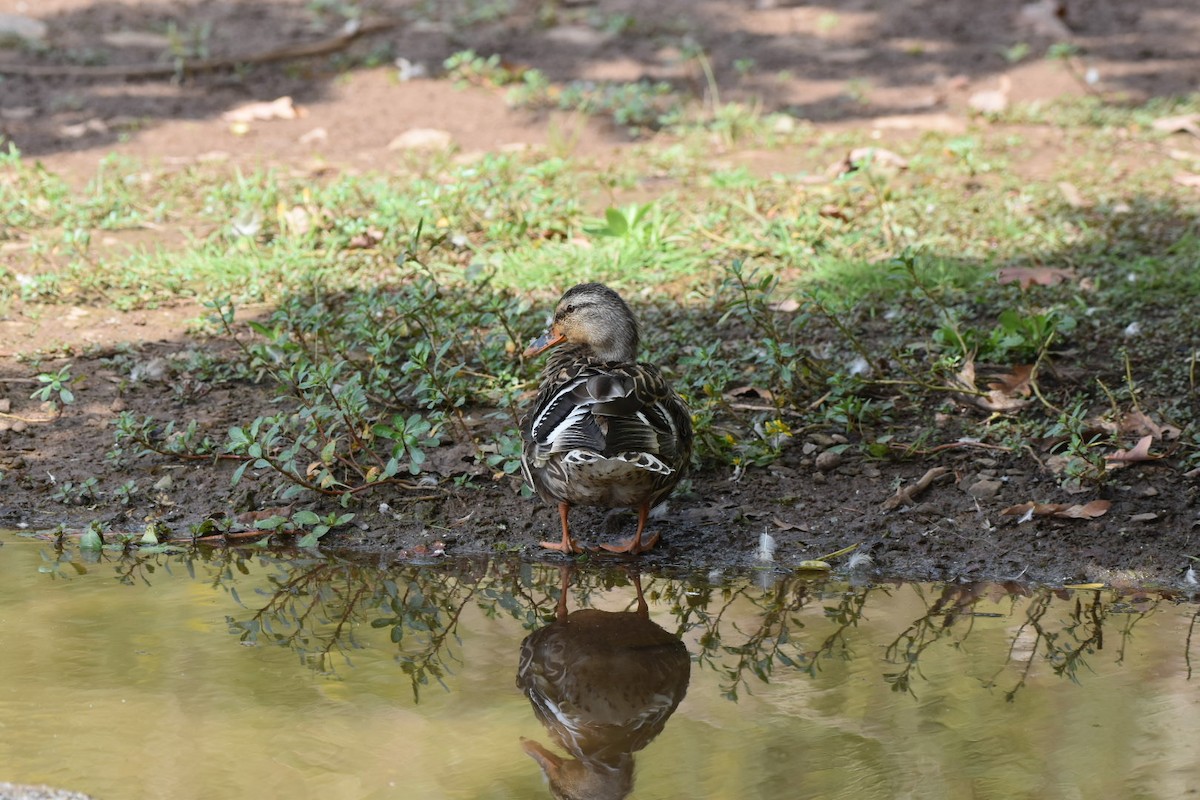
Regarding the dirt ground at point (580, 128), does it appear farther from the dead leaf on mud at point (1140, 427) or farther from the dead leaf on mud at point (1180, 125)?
the dead leaf on mud at point (1180, 125)

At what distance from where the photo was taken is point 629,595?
410 cm

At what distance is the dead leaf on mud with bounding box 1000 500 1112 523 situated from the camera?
4336 mm

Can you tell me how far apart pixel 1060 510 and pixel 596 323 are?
182 centimetres

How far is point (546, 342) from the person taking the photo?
504 centimetres

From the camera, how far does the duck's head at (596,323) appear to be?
494 centimetres

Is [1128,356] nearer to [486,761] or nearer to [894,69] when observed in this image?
[486,761]

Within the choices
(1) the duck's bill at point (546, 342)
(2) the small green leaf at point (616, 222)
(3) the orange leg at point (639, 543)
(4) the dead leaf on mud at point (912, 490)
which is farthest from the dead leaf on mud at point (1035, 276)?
(3) the orange leg at point (639, 543)

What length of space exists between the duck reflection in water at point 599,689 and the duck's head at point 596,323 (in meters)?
1.18

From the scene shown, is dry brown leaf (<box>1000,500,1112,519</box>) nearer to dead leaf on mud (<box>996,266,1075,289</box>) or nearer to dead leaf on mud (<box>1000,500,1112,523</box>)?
dead leaf on mud (<box>1000,500,1112,523</box>)

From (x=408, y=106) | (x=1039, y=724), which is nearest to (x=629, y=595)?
A: (x=1039, y=724)

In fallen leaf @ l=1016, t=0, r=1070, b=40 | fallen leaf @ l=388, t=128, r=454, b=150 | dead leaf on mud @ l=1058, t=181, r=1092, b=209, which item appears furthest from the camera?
fallen leaf @ l=1016, t=0, r=1070, b=40

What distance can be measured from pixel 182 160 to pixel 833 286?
14.9ft

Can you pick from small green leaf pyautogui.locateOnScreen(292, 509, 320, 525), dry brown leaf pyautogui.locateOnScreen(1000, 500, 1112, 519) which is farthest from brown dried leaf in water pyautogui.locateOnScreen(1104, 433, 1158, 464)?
small green leaf pyautogui.locateOnScreen(292, 509, 320, 525)

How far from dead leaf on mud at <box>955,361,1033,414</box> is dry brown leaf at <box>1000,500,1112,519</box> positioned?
64cm
